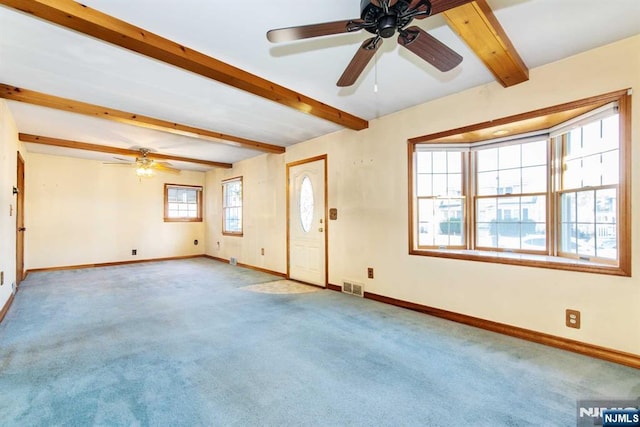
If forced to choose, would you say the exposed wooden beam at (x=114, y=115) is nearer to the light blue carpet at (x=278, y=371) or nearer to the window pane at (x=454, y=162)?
the light blue carpet at (x=278, y=371)

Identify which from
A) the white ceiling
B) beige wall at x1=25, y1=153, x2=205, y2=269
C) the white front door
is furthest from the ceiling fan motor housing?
beige wall at x1=25, y1=153, x2=205, y2=269

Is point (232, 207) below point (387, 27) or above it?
below

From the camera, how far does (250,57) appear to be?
8.15 ft

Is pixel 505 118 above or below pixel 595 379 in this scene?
above

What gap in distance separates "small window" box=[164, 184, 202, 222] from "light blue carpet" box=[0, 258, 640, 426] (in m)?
4.34

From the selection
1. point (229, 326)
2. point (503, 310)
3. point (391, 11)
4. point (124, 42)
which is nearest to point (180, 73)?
point (124, 42)

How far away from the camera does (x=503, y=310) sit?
285 cm

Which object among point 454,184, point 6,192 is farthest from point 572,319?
point 6,192

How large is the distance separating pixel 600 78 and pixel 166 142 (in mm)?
5686

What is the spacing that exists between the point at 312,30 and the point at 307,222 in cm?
371

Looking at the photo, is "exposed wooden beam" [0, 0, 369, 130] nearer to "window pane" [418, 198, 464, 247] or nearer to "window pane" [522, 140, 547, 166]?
"window pane" [418, 198, 464, 247]

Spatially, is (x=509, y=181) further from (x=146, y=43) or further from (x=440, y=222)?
(x=146, y=43)

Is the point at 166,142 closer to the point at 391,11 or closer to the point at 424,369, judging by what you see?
the point at 391,11

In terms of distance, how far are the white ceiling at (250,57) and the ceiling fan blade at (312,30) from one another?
0.41 m
